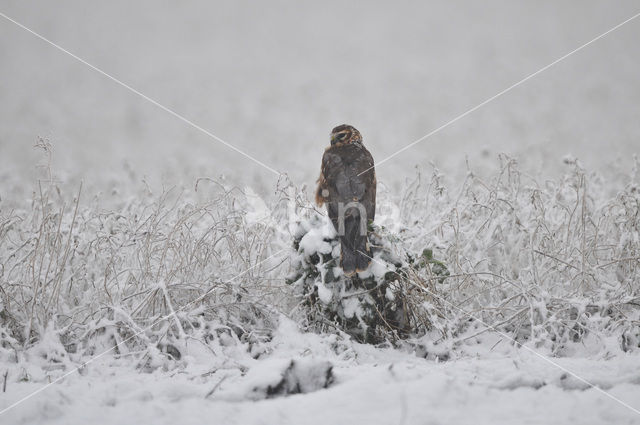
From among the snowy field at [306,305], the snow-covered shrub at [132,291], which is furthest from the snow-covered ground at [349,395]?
the snow-covered shrub at [132,291]

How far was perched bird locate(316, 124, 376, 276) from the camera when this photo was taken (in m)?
2.90

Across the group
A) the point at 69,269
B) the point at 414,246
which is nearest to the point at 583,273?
the point at 414,246

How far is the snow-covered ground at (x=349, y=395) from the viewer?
1778 millimetres

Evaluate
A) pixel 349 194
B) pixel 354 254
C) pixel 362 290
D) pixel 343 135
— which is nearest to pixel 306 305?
pixel 362 290

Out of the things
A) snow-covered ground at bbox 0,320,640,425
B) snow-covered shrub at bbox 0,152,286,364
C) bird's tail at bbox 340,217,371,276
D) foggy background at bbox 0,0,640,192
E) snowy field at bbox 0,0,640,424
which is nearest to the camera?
snow-covered ground at bbox 0,320,640,425

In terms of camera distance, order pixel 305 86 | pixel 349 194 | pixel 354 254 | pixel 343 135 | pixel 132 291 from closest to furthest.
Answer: pixel 354 254, pixel 132 291, pixel 349 194, pixel 343 135, pixel 305 86

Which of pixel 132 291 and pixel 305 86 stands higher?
pixel 305 86

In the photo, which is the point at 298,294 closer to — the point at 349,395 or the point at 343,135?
the point at 349,395

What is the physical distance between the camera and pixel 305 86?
19.6 metres

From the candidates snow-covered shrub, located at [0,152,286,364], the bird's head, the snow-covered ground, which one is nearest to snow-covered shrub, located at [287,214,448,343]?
snow-covered shrub, located at [0,152,286,364]

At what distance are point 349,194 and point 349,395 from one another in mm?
1711

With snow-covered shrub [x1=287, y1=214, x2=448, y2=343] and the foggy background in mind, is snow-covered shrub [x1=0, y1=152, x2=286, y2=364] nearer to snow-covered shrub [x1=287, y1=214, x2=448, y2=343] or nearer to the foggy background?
snow-covered shrub [x1=287, y1=214, x2=448, y2=343]

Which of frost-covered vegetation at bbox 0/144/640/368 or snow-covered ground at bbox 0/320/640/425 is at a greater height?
frost-covered vegetation at bbox 0/144/640/368

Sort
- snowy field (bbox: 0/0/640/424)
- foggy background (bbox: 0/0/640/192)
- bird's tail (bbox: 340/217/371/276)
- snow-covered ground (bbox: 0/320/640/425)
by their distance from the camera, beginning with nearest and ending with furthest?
snow-covered ground (bbox: 0/320/640/425) → snowy field (bbox: 0/0/640/424) → bird's tail (bbox: 340/217/371/276) → foggy background (bbox: 0/0/640/192)
